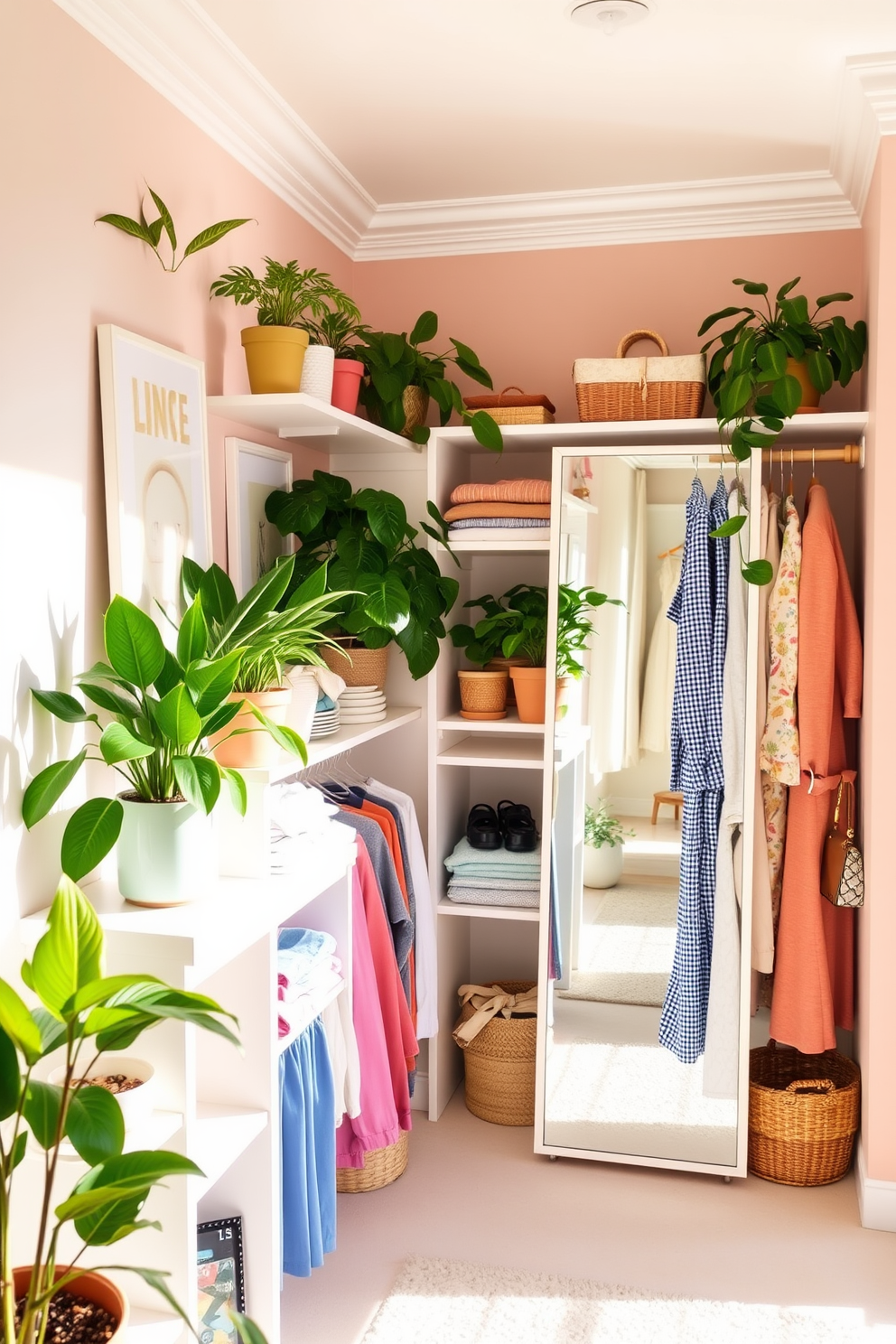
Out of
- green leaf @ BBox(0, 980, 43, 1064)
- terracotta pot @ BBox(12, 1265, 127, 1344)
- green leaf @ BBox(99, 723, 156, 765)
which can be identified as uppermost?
green leaf @ BBox(99, 723, 156, 765)

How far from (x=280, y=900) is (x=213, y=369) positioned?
1.18 meters

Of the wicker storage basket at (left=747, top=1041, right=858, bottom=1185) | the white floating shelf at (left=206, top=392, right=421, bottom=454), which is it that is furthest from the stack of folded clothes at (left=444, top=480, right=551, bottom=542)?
the wicker storage basket at (left=747, top=1041, right=858, bottom=1185)

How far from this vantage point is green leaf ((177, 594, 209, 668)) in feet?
6.10

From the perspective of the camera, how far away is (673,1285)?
248cm

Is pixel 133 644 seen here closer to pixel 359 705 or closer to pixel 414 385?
pixel 359 705

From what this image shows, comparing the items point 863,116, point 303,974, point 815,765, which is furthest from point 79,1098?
point 863,116

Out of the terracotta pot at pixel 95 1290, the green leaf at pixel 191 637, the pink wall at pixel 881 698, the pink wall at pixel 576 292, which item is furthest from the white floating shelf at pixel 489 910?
the terracotta pot at pixel 95 1290

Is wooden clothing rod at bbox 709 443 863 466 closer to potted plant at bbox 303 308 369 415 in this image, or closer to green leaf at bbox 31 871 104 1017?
potted plant at bbox 303 308 369 415

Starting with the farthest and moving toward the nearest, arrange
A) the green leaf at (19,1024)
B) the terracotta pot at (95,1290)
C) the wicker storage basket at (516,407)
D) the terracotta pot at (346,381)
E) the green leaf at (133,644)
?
1. the wicker storage basket at (516,407)
2. the terracotta pot at (346,381)
3. the green leaf at (133,644)
4. the terracotta pot at (95,1290)
5. the green leaf at (19,1024)

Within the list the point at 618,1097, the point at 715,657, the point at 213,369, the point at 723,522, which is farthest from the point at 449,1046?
the point at 213,369

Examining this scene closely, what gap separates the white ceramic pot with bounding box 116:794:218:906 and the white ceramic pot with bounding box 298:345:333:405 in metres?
1.16

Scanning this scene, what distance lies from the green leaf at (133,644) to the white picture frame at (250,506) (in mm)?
824

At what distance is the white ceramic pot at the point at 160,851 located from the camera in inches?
71.2

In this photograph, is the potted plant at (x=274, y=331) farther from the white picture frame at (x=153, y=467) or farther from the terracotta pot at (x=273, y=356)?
the white picture frame at (x=153, y=467)
